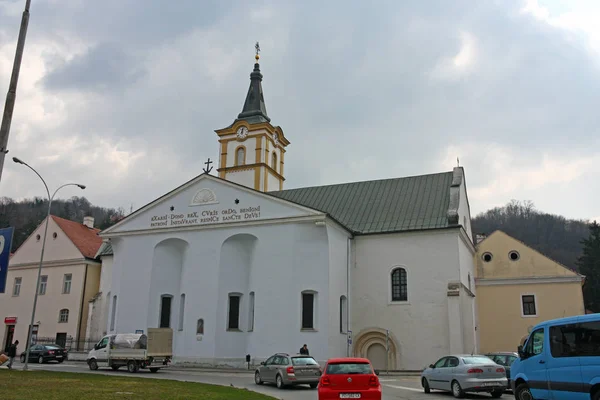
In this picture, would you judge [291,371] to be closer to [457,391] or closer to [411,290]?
[457,391]

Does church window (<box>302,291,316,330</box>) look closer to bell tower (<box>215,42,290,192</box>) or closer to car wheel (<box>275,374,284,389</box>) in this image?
car wheel (<box>275,374,284,389</box>)

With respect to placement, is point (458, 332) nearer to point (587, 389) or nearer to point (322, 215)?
point (322, 215)

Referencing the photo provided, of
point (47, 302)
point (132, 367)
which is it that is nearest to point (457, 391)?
point (132, 367)

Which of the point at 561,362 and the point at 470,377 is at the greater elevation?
the point at 561,362

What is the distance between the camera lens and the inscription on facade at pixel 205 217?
32031 mm

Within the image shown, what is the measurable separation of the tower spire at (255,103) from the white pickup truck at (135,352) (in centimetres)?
2427

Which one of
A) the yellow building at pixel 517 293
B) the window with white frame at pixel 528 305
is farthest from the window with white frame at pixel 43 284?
the window with white frame at pixel 528 305

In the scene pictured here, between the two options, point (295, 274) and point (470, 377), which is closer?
point (470, 377)

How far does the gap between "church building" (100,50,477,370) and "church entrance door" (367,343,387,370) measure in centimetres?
6

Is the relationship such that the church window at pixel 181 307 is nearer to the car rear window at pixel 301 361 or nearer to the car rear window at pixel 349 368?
the car rear window at pixel 301 361

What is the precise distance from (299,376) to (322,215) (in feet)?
36.5

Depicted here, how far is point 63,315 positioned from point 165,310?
13699 millimetres

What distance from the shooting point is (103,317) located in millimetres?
40469

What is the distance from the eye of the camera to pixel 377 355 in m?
31.8
